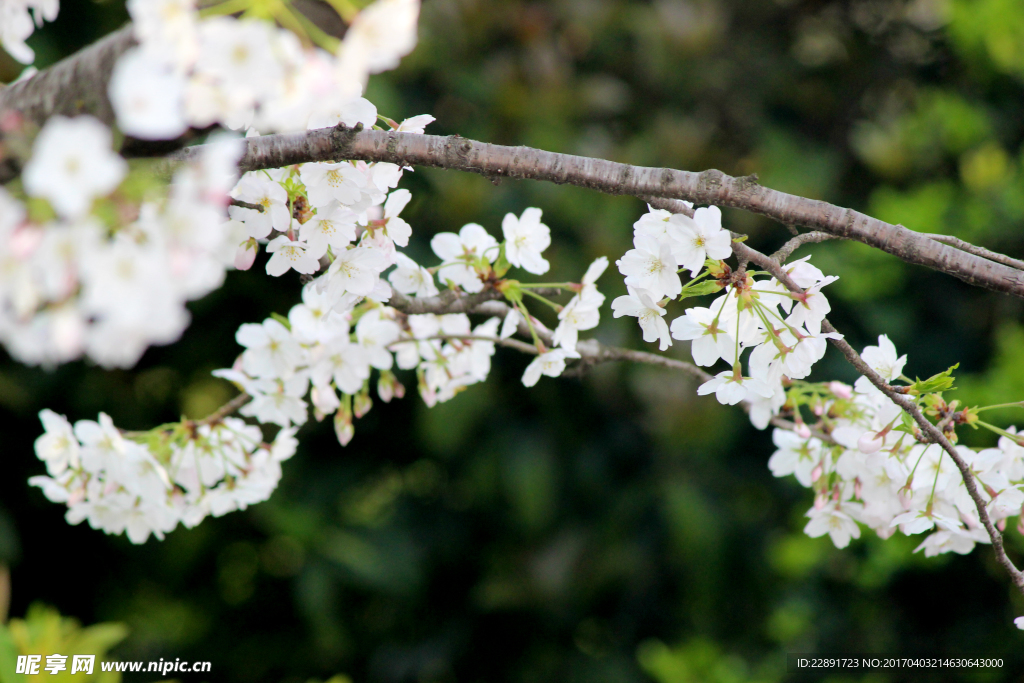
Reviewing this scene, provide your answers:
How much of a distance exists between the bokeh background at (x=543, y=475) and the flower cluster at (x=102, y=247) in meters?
→ 1.45

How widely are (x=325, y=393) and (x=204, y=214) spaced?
1.55 feet

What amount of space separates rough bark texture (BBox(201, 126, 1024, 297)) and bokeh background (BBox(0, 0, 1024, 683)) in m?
1.22

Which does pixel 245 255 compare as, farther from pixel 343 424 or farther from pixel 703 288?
pixel 703 288

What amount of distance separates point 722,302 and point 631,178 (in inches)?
4.5

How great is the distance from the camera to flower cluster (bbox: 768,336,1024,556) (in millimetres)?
586

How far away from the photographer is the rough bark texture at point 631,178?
471 mm

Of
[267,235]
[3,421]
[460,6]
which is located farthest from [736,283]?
[3,421]

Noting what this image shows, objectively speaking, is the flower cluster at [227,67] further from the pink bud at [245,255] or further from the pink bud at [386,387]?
the pink bud at [386,387]

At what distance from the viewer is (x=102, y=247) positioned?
0.86 ft

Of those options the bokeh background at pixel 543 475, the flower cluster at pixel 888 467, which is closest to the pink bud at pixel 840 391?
the flower cluster at pixel 888 467

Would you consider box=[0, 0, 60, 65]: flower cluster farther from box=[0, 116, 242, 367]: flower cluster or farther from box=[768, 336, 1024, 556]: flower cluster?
box=[768, 336, 1024, 556]: flower cluster

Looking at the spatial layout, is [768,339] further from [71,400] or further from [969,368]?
[71,400]

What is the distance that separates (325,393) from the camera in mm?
726

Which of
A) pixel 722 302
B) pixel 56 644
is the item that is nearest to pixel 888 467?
pixel 722 302
